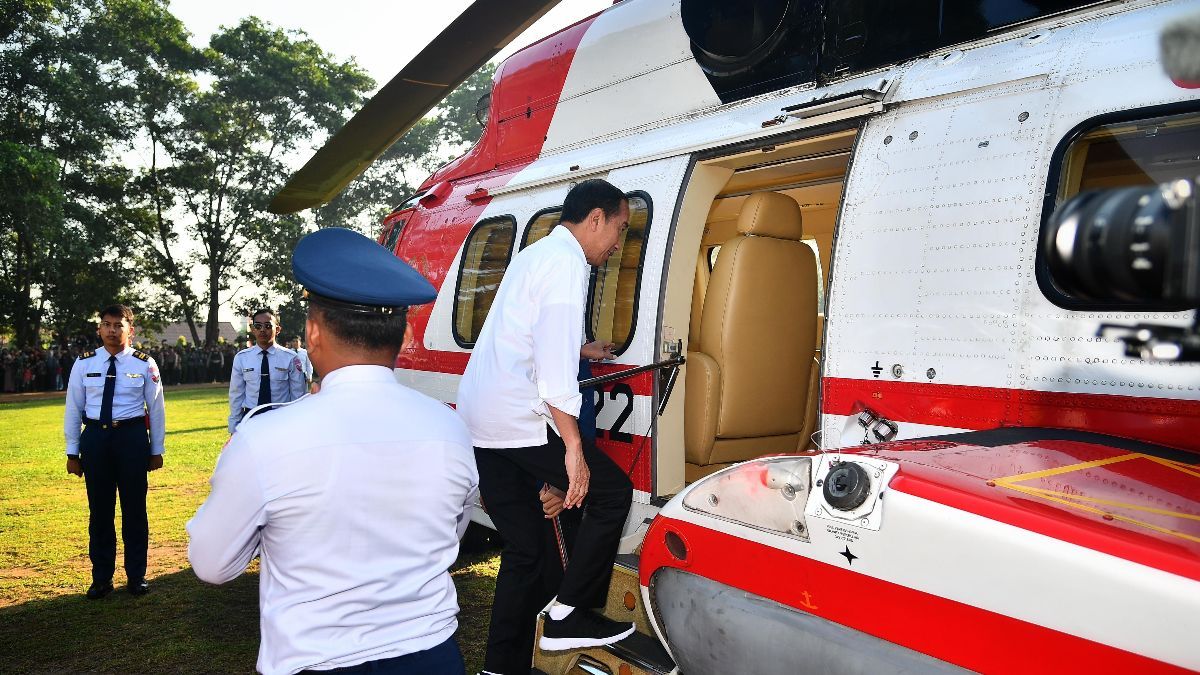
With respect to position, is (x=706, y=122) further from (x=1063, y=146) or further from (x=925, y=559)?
(x=925, y=559)

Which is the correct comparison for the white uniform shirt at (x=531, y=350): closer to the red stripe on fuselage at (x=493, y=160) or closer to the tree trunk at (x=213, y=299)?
the red stripe on fuselage at (x=493, y=160)

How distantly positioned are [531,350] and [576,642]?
118cm

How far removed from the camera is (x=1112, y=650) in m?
1.59

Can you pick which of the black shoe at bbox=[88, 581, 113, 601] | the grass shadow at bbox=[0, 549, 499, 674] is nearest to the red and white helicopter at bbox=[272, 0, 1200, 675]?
the grass shadow at bbox=[0, 549, 499, 674]

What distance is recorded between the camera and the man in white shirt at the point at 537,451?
3203mm

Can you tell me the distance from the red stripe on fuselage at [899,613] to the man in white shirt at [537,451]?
0.75 metres

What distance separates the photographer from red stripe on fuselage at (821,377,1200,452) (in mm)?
2291

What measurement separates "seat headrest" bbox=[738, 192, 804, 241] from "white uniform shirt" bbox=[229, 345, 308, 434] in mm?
5007

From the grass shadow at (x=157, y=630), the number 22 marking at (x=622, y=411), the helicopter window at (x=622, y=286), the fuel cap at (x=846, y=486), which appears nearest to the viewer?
the fuel cap at (x=846, y=486)

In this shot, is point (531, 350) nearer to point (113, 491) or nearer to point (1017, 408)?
point (1017, 408)

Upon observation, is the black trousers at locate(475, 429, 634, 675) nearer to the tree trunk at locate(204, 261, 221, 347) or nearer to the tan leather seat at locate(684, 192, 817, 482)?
the tan leather seat at locate(684, 192, 817, 482)

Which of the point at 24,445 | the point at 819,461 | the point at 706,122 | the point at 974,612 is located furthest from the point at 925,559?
the point at 24,445

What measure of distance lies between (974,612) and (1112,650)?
28 centimetres

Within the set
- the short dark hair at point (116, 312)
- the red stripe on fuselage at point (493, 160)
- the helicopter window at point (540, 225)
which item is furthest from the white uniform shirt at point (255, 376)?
the helicopter window at point (540, 225)
